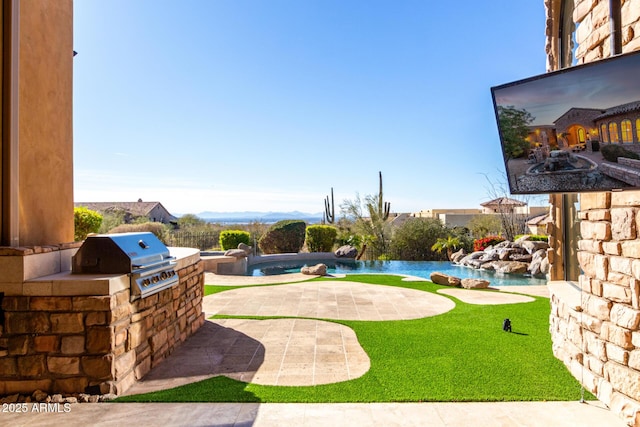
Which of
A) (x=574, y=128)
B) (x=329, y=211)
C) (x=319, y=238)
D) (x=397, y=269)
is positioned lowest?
(x=397, y=269)

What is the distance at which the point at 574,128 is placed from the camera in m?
2.95

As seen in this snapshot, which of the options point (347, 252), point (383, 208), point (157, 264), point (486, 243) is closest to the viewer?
point (157, 264)

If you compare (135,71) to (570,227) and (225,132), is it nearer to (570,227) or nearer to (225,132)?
(225,132)

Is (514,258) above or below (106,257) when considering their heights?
below

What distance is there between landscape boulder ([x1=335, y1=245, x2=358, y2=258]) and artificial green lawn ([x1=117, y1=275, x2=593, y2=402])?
10.9m

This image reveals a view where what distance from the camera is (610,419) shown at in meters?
2.91

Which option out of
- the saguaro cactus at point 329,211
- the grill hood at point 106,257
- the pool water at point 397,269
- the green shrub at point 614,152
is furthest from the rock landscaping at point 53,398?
the saguaro cactus at point 329,211

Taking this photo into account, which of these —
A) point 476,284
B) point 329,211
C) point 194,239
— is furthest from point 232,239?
point 329,211

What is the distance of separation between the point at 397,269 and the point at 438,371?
1103 centimetres

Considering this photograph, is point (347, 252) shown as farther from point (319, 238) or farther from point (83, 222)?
point (83, 222)

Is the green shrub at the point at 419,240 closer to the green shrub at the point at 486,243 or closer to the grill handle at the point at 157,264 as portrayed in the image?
the green shrub at the point at 486,243

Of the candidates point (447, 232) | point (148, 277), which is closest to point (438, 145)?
point (447, 232)

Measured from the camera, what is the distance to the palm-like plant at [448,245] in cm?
1695

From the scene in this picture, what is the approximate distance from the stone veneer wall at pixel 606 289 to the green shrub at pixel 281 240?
48.2 ft
